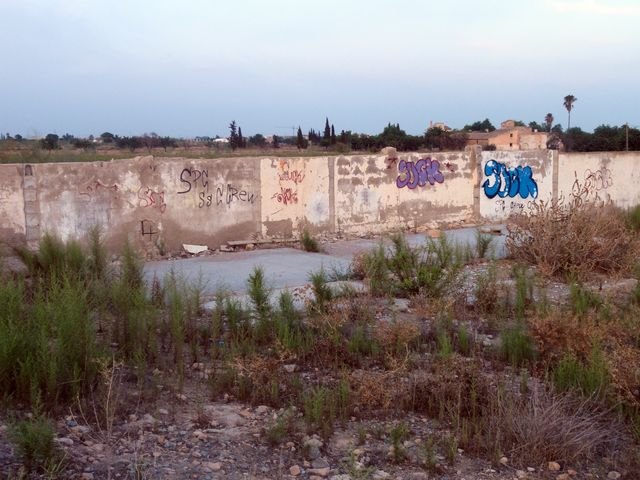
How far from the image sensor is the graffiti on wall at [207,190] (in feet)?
43.1

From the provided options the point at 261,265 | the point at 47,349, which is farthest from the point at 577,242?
the point at 47,349

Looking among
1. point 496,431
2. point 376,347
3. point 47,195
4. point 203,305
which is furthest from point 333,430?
point 47,195

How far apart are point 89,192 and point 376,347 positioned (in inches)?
300

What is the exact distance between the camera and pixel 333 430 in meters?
4.55

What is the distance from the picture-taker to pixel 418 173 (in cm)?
1691

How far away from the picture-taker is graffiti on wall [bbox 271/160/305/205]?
47.3 ft

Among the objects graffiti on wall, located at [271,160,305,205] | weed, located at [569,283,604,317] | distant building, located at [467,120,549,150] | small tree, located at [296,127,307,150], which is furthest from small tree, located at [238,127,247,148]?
weed, located at [569,283,604,317]

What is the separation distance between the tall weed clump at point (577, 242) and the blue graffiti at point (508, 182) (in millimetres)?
7681

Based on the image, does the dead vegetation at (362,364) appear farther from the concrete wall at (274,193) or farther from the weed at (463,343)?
the concrete wall at (274,193)

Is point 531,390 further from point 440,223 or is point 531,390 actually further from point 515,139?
point 515,139

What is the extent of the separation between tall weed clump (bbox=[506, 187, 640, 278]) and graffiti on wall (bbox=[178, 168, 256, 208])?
5.52 meters

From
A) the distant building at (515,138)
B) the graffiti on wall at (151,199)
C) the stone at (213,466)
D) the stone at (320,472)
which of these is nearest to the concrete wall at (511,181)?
the graffiti on wall at (151,199)

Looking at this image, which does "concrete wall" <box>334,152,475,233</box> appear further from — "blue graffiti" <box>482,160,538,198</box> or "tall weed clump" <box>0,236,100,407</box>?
"tall weed clump" <box>0,236,100,407</box>

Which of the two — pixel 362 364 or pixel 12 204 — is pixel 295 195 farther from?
pixel 362 364
